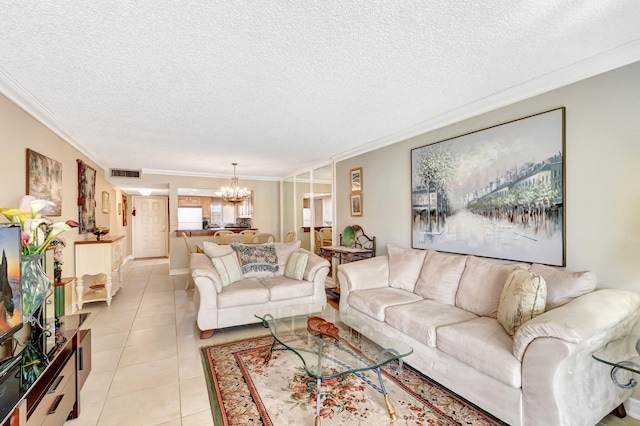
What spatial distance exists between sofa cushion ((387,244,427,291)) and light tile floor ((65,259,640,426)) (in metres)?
1.62

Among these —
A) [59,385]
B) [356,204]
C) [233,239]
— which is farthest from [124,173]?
[59,385]

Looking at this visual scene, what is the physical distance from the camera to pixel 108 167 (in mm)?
5961

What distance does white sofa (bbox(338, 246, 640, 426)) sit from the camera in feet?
5.16

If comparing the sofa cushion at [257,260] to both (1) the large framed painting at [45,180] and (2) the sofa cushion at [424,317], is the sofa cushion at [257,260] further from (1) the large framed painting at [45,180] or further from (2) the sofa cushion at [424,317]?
(1) the large framed painting at [45,180]

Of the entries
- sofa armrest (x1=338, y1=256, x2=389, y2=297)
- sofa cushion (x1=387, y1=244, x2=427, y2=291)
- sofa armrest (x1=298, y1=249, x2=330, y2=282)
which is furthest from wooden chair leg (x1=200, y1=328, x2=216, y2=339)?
sofa cushion (x1=387, y1=244, x2=427, y2=291)

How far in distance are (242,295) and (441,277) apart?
215 cm

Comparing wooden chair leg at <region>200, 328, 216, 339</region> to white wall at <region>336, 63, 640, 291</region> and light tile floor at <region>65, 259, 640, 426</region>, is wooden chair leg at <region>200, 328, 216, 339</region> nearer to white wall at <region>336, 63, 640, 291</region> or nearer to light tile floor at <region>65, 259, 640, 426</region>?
light tile floor at <region>65, 259, 640, 426</region>

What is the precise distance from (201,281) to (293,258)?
1.26 metres

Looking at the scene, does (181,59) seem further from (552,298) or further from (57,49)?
(552,298)

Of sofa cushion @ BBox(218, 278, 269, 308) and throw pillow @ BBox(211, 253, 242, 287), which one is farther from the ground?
throw pillow @ BBox(211, 253, 242, 287)

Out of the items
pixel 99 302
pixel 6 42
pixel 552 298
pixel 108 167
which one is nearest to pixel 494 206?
pixel 552 298

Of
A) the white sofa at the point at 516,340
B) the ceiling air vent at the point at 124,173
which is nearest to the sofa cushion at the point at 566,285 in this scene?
the white sofa at the point at 516,340

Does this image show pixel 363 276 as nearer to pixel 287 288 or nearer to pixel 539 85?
pixel 287 288

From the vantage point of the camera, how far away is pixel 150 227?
934 cm
